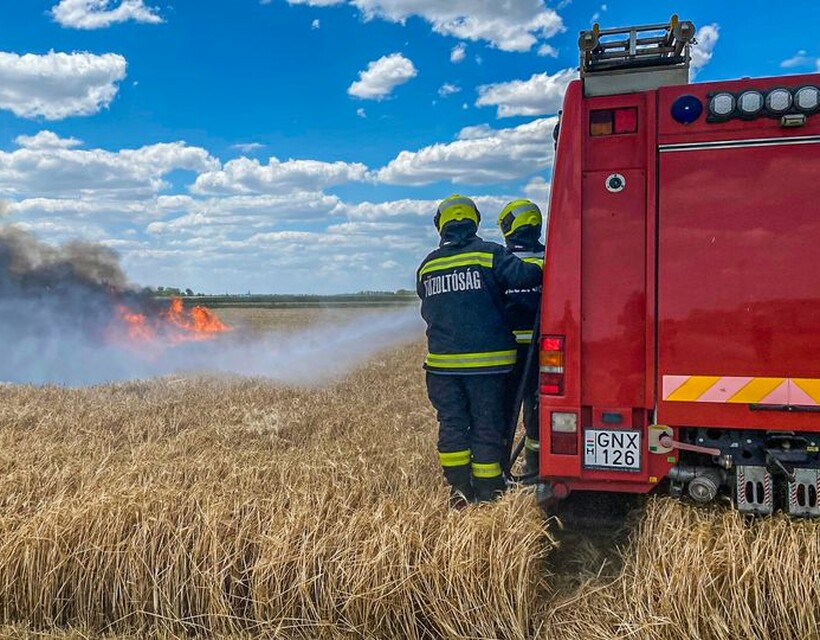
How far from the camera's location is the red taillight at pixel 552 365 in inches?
151

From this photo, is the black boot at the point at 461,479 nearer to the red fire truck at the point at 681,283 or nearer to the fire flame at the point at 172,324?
the red fire truck at the point at 681,283

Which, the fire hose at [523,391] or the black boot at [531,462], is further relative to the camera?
the black boot at [531,462]

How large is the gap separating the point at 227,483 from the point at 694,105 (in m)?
3.81

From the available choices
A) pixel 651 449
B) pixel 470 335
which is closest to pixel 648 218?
pixel 651 449

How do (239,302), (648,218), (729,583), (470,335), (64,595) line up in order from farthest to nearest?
(239,302) → (470,335) → (64,595) → (648,218) → (729,583)

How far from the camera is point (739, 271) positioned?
3.50 meters

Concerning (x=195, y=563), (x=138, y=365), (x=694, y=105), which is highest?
(x=694, y=105)

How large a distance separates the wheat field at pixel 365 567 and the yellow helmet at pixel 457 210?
1940mm

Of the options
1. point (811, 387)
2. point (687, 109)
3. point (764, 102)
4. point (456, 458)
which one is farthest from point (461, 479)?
point (764, 102)

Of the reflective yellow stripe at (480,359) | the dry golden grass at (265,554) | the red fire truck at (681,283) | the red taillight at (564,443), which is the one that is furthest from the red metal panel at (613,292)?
the reflective yellow stripe at (480,359)

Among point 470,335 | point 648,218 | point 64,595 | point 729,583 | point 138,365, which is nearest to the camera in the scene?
point 729,583

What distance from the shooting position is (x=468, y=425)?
5078mm

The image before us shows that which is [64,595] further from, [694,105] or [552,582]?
[694,105]

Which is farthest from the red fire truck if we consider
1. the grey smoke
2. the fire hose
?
the grey smoke
